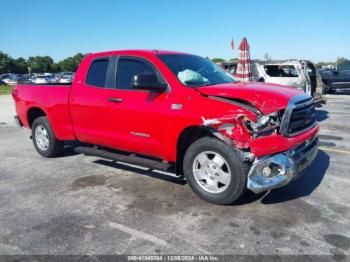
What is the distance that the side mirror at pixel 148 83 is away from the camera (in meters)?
4.22

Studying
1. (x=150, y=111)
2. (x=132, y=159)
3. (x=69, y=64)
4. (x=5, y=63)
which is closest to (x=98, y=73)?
(x=150, y=111)

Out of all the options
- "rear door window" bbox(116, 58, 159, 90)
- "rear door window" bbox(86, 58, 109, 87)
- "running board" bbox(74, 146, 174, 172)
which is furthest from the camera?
"rear door window" bbox(86, 58, 109, 87)

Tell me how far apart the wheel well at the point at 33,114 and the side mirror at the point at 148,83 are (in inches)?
123

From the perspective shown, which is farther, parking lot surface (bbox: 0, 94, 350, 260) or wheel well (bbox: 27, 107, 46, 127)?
wheel well (bbox: 27, 107, 46, 127)

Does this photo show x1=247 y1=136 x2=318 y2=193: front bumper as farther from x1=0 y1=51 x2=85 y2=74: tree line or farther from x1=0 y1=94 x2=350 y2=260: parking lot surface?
x1=0 y1=51 x2=85 y2=74: tree line

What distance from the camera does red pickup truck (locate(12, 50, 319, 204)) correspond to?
376cm

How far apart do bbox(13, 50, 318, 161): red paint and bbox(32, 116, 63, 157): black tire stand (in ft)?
0.81

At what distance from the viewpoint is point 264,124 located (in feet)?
12.3

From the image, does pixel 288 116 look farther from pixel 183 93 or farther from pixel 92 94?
pixel 92 94

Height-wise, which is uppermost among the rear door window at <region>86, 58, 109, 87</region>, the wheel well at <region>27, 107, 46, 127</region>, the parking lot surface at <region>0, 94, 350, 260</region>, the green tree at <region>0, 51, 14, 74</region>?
the green tree at <region>0, 51, 14, 74</region>

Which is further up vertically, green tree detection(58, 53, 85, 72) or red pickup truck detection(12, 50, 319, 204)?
green tree detection(58, 53, 85, 72)

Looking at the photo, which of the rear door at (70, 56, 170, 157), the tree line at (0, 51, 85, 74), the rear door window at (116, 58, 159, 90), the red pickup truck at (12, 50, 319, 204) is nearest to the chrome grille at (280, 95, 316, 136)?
the red pickup truck at (12, 50, 319, 204)

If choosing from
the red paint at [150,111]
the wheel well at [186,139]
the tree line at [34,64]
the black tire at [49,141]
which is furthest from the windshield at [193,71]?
the tree line at [34,64]

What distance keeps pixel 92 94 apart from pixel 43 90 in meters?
1.44
